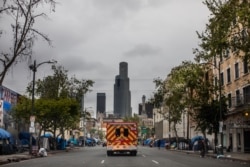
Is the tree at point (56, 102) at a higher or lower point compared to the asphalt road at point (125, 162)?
higher

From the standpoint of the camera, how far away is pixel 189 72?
134ft

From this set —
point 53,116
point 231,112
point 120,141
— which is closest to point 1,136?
point 120,141

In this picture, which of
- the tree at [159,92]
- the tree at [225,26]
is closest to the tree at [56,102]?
the tree at [159,92]

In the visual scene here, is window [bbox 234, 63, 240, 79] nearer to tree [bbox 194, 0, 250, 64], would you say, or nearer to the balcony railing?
the balcony railing

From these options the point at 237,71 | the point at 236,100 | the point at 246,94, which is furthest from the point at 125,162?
the point at 237,71

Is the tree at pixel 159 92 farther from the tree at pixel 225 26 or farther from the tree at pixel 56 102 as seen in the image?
the tree at pixel 225 26

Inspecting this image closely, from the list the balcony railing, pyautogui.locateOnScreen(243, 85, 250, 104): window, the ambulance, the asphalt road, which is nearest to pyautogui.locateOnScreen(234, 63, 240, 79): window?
the balcony railing

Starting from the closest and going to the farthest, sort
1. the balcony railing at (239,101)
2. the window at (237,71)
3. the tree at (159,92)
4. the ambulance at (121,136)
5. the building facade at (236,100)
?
the ambulance at (121,136), the balcony railing at (239,101), the building facade at (236,100), the window at (237,71), the tree at (159,92)

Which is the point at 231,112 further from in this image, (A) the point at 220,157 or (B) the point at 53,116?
(B) the point at 53,116

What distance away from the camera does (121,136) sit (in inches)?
1548

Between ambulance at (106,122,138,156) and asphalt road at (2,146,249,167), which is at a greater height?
ambulance at (106,122,138,156)

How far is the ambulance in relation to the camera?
3925 centimetres

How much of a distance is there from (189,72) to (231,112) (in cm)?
1510

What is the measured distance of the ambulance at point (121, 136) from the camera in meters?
39.2
